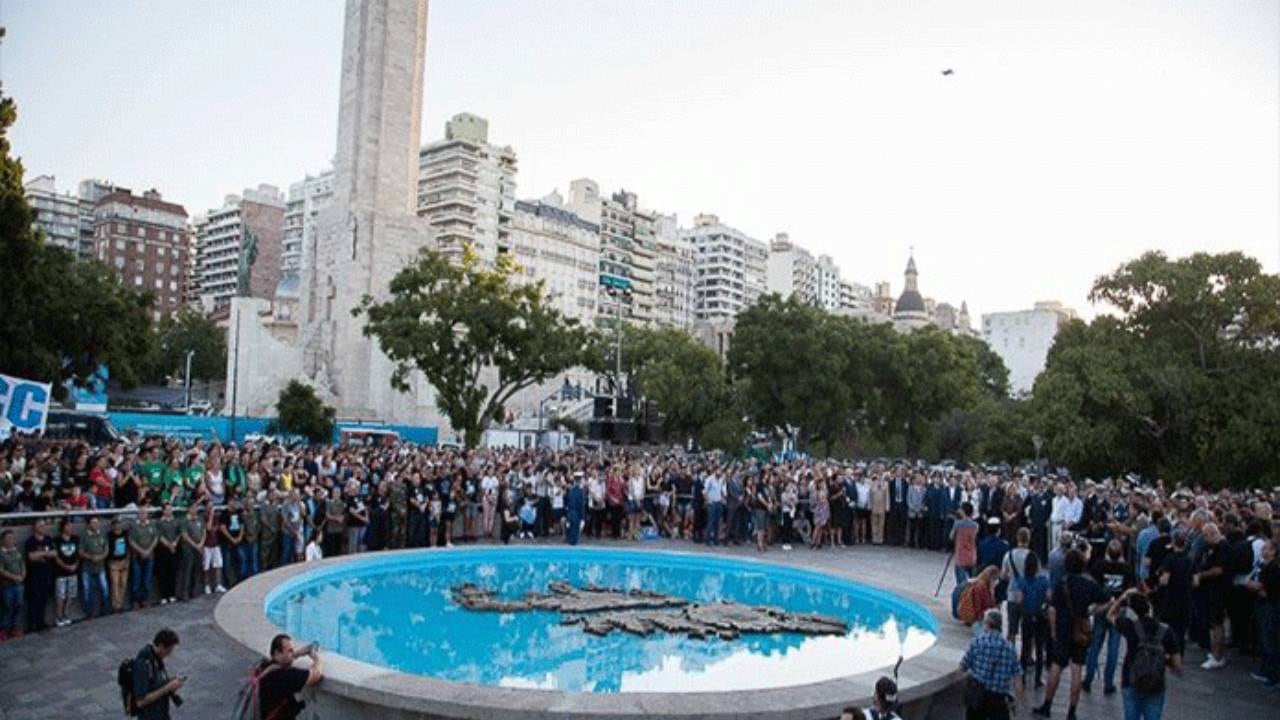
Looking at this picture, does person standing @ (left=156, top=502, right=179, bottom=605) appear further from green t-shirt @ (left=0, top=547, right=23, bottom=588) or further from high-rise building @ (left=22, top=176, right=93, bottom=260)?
high-rise building @ (left=22, top=176, right=93, bottom=260)

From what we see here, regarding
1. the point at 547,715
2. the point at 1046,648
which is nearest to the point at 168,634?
the point at 547,715

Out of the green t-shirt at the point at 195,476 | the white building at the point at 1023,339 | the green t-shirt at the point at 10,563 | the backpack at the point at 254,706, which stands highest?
the white building at the point at 1023,339

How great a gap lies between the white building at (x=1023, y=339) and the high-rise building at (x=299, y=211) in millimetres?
89495

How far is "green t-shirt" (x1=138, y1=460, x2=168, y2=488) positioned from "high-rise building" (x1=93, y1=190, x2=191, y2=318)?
10152cm

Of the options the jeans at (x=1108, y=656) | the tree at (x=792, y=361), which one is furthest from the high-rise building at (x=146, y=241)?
the jeans at (x=1108, y=656)

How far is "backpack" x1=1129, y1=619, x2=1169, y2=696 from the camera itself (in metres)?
8.02

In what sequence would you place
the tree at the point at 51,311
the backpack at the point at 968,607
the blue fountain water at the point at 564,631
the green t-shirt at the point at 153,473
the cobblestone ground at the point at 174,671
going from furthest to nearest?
the tree at the point at 51,311 < the green t-shirt at the point at 153,473 < the backpack at the point at 968,607 < the blue fountain water at the point at 564,631 < the cobblestone ground at the point at 174,671

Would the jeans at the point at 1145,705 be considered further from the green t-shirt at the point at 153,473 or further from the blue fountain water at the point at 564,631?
the green t-shirt at the point at 153,473

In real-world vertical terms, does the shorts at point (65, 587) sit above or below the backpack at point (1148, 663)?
below

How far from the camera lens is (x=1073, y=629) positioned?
30.4ft

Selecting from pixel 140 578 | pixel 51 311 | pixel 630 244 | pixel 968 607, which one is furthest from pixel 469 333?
pixel 630 244

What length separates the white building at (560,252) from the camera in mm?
101250

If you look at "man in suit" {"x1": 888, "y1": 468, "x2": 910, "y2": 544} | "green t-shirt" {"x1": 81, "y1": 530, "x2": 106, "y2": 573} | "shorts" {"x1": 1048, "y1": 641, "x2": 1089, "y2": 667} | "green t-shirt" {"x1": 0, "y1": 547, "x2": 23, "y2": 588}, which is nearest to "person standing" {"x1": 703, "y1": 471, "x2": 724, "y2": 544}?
"man in suit" {"x1": 888, "y1": 468, "x2": 910, "y2": 544}

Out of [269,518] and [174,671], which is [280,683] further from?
[269,518]
